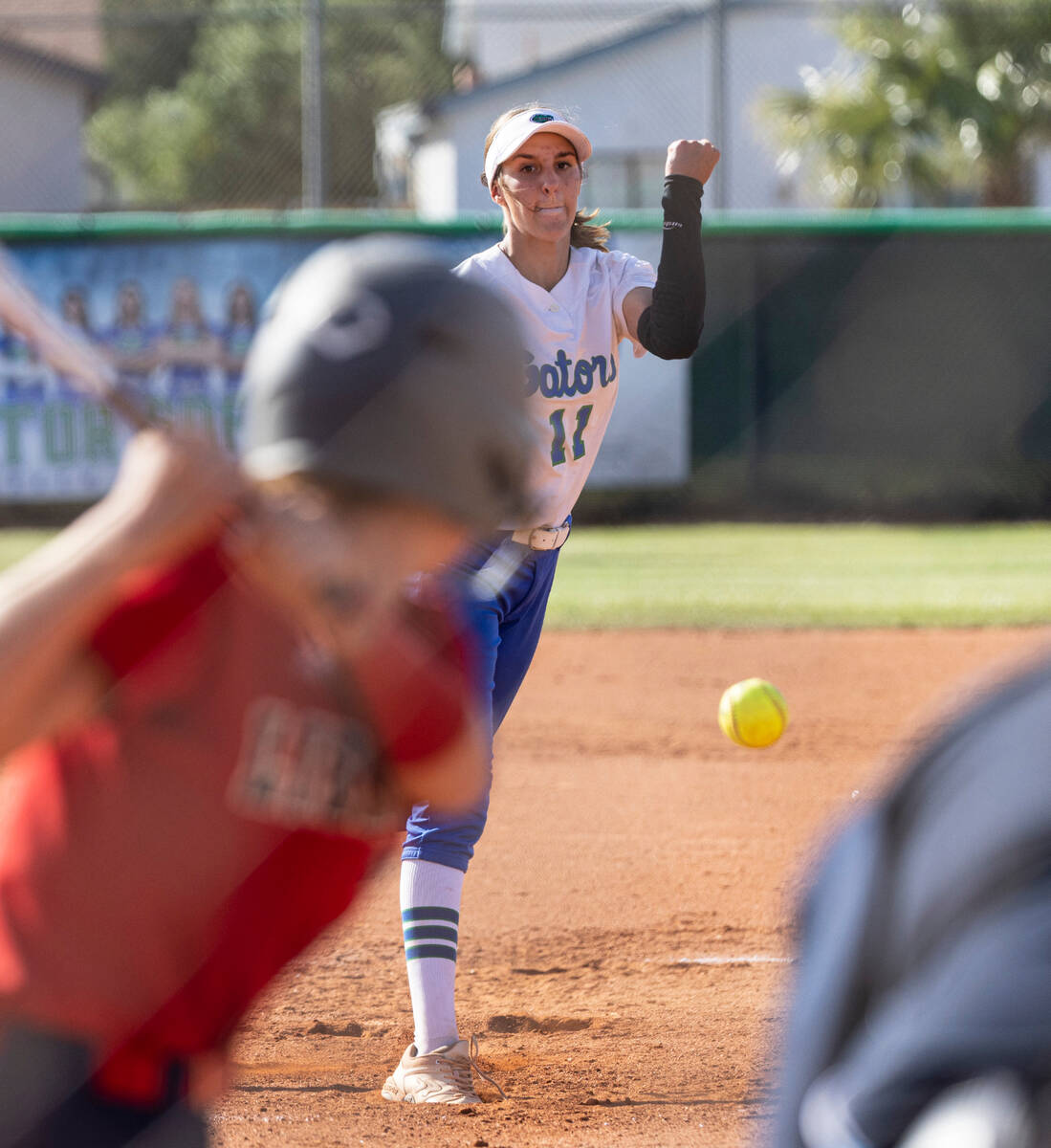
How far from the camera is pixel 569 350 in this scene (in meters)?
3.54

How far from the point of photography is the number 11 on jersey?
353 cm

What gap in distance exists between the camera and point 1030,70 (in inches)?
717

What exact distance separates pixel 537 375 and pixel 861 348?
38.2ft

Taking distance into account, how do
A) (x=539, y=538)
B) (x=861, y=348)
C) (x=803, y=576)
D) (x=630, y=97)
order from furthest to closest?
(x=630, y=97) → (x=861, y=348) → (x=803, y=576) → (x=539, y=538)

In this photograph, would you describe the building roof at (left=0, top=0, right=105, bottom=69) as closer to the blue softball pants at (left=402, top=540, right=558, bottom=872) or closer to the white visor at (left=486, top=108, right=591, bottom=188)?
the white visor at (left=486, top=108, right=591, bottom=188)

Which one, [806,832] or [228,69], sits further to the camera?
[228,69]

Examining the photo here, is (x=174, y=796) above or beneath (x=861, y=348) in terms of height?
beneath

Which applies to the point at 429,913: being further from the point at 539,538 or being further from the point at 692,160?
the point at 692,160

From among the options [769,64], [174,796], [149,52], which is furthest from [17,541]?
[149,52]

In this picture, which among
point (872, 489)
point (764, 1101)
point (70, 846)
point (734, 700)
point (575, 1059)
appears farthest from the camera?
point (872, 489)

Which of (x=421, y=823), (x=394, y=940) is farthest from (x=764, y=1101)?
(x=394, y=940)

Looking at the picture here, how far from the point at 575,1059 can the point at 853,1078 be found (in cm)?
260

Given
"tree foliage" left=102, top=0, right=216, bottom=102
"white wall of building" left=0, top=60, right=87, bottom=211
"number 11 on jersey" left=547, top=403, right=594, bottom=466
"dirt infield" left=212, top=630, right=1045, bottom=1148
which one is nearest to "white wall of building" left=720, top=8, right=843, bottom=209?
"white wall of building" left=0, top=60, right=87, bottom=211

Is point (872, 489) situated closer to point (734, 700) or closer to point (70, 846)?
point (734, 700)
